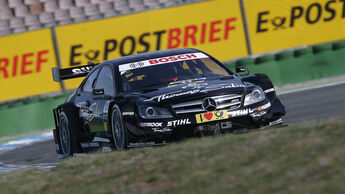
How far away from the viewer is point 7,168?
1176cm

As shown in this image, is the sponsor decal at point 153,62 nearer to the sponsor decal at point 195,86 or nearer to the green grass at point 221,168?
the sponsor decal at point 195,86

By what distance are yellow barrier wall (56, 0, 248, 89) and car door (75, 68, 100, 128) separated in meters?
7.49

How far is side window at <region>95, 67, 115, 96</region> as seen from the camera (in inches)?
396

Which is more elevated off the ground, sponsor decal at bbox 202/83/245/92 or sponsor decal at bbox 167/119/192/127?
sponsor decal at bbox 202/83/245/92

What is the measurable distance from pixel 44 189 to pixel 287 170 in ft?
8.17

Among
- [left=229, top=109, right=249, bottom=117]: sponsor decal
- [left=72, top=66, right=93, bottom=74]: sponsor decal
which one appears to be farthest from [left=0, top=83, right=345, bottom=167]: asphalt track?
[left=229, top=109, right=249, bottom=117]: sponsor decal

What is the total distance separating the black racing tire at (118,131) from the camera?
905 centimetres

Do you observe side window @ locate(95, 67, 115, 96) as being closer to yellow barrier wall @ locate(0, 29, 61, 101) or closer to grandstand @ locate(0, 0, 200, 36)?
yellow barrier wall @ locate(0, 29, 61, 101)

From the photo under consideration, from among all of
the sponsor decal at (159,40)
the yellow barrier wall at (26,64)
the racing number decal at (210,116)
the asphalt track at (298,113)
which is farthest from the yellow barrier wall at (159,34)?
the racing number decal at (210,116)

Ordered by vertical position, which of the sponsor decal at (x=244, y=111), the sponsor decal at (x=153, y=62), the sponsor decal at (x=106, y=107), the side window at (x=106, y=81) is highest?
the sponsor decal at (x=153, y=62)

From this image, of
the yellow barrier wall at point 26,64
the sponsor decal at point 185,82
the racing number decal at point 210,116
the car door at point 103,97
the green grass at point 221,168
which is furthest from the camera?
the yellow barrier wall at point 26,64

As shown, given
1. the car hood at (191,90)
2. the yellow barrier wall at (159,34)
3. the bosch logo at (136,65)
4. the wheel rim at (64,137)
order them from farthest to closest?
1. the yellow barrier wall at (159,34)
2. the wheel rim at (64,137)
3. the bosch logo at (136,65)
4. the car hood at (191,90)

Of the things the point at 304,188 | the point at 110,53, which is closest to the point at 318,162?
the point at 304,188

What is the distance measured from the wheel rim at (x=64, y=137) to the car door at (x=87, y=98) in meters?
0.43
